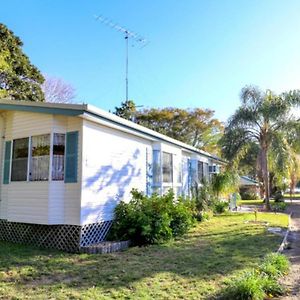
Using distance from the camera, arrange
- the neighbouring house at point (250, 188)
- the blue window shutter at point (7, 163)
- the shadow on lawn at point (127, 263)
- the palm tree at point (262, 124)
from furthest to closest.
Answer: the neighbouring house at point (250, 188) → the palm tree at point (262, 124) → the blue window shutter at point (7, 163) → the shadow on lawn at point (127, 263)

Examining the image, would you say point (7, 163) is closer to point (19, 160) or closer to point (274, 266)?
point (19, 160)

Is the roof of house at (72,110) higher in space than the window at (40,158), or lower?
higher

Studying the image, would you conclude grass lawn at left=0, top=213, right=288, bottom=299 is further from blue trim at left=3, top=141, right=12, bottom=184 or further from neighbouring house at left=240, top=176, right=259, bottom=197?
neighbouring house at left=240, top=176, right=259, bottom=197

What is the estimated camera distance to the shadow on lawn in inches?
238

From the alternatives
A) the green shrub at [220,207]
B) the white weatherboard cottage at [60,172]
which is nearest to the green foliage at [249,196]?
the green shrub at [220,207]

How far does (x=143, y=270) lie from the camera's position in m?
6.61

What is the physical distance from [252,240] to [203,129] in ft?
81.9

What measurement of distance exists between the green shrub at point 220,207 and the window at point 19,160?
11273 mm

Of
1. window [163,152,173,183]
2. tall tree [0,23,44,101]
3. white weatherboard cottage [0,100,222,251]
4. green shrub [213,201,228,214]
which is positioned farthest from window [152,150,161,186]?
tall tree [0,23,44,101]

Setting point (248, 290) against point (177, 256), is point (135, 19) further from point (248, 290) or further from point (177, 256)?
point (248, 290)

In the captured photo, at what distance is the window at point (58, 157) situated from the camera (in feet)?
29.5

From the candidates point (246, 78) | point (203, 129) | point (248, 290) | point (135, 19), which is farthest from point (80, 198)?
point (203, 129)

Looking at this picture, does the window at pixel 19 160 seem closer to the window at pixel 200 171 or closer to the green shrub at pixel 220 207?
the window at pixel 200 171

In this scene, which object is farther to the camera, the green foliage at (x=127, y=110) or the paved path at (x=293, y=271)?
the green foliage at (x=127, y=110)
